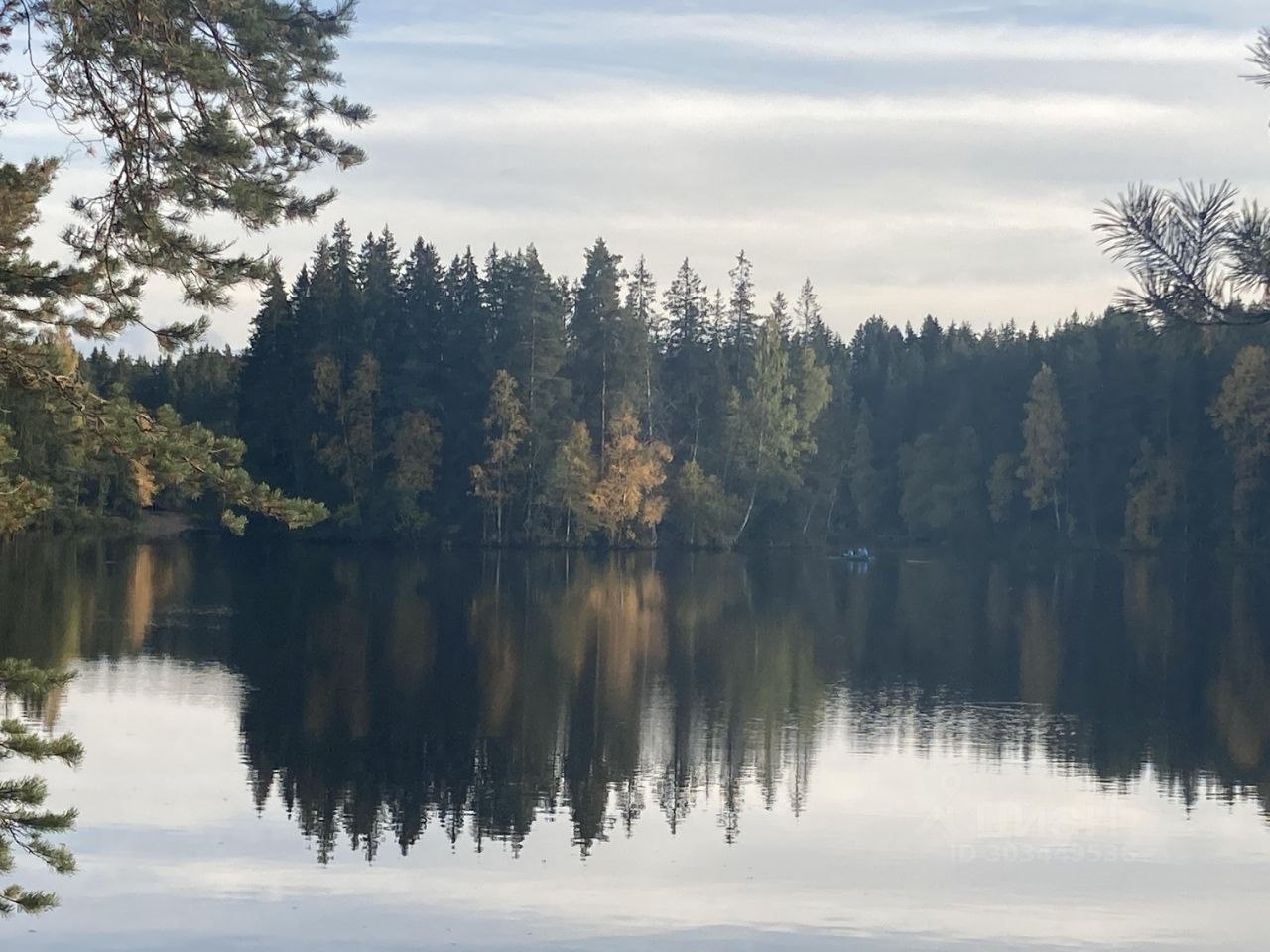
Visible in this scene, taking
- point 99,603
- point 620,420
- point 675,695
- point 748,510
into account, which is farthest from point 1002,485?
point 675,695

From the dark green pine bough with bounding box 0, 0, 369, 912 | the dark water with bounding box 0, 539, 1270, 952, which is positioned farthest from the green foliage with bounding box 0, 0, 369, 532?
the dark water with bounding box 0, 539, 1270, 952

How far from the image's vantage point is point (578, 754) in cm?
2336

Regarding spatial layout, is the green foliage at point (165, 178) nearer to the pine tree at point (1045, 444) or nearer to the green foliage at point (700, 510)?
the green foliage at point (700, 510)

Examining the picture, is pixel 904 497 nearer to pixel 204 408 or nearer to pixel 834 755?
pixel 204 408

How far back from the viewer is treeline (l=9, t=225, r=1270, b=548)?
84688 millimetres

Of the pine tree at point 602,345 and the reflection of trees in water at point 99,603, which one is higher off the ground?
the pine tree at point 602,345

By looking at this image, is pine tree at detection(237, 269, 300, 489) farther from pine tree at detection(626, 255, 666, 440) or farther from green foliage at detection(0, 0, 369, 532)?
green foliage at detection(0, 0, 369, 532)

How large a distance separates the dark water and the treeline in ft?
130

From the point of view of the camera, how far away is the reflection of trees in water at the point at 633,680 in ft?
69.5

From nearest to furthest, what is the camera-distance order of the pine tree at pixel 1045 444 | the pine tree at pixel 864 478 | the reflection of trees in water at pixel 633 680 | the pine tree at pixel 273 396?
1. the reflection of trees in water at pixel 633 680
2. the pine tree at pixel 273 396
3. the pine tree at pixel 1045 444
4. the pine tree at pixel 864 478

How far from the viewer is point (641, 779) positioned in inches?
858

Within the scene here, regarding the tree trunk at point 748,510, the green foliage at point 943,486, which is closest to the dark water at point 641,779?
the tree trunk at point 748,510

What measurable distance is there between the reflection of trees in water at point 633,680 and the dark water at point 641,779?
0.12 meters

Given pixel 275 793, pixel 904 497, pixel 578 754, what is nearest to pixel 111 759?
pixel 275 793
